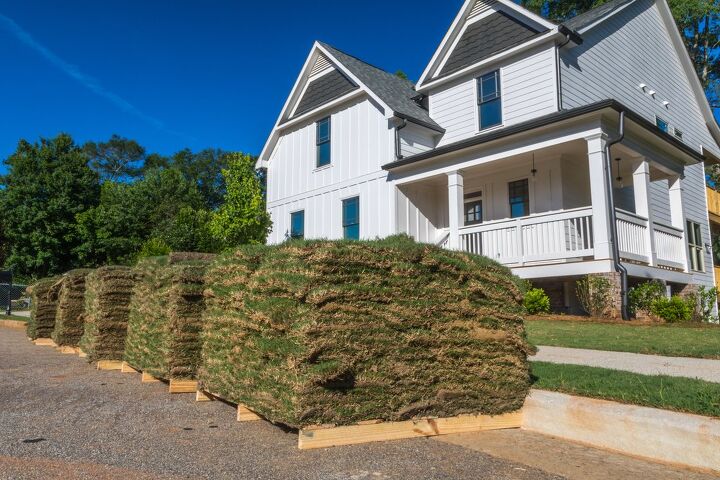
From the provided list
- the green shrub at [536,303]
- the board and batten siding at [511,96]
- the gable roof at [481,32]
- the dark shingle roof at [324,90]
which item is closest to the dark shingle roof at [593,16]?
the gable roof at [481,32]

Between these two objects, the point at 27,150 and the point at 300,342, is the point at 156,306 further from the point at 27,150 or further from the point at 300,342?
the point at 27,150

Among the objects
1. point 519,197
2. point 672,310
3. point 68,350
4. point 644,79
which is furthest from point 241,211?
point 644,79

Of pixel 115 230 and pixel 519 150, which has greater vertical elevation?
pixel 115 230

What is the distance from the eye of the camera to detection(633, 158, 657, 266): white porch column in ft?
39.8

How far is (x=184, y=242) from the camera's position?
1864 cm

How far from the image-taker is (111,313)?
23.4 feet

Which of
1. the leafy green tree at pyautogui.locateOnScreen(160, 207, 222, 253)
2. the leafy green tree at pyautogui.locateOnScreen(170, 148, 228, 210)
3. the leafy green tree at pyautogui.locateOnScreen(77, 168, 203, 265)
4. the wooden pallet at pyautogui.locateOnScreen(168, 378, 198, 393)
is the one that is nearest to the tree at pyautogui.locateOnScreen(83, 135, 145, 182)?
the leafy green tree at pyautogui.locateOnScreen(170, 148, 228, 210)

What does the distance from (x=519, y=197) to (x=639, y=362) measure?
8.85 metres

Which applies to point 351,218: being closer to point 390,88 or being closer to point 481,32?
point 390,88

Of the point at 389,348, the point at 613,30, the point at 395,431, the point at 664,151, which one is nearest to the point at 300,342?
the point at 389,348

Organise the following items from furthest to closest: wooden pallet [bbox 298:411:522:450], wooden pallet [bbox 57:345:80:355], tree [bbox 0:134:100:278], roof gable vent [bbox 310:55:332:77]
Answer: tree [bbox 0:134:100:278] → roof gable vent [bbox 310:55:332:77] → wooden pallet [bbox 57:345:80:355] → wooden pallet [bbox 298:411:522:450]

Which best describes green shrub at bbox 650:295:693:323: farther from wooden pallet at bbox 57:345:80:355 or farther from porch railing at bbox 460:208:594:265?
wooden pallet at bbox 57:345:80:355

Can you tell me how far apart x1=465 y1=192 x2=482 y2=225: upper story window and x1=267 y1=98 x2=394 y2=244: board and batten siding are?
2435 millimetres

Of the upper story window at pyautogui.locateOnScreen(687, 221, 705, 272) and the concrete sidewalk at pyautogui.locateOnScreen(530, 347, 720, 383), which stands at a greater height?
the upper story window at pyautogui.locateOnScreen(687, 221, 705, 272)
